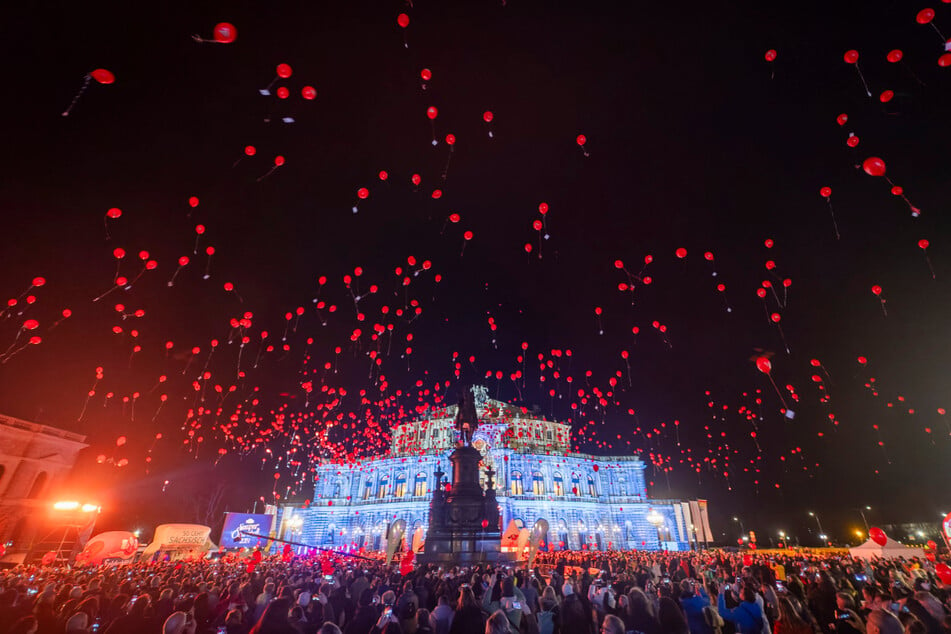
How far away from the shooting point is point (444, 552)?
19.5 meters

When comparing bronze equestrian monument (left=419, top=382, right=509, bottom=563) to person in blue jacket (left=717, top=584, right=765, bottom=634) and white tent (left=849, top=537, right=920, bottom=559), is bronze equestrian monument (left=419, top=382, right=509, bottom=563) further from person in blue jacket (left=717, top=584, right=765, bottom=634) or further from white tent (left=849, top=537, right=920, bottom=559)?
white tent (left=849, top=537, right=920, bottom=559)

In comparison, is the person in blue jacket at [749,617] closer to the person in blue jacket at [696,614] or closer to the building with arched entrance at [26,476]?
the person in blue jacket at [696,614]

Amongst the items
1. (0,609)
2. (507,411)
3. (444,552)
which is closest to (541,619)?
(0,609)

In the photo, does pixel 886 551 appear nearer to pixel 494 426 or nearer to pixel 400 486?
pixel 494 426

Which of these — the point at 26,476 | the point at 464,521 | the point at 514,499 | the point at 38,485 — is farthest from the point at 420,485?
the point at 26,476

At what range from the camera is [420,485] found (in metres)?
52.8

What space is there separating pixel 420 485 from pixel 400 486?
110 inches

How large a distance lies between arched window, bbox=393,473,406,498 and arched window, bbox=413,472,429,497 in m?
1.65

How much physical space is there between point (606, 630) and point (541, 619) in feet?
10.8

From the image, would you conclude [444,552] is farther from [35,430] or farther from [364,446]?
[364,446]

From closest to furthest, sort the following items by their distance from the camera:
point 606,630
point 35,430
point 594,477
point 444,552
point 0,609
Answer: point 606,630 → point 0,609 → point 444,552 → point 35,430 → point 594,477

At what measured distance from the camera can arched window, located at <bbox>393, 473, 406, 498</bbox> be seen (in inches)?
2083

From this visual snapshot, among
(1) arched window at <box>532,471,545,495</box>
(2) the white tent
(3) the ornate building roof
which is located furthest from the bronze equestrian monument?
(3) the ornate building roof

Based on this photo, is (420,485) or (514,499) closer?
(514,499)
